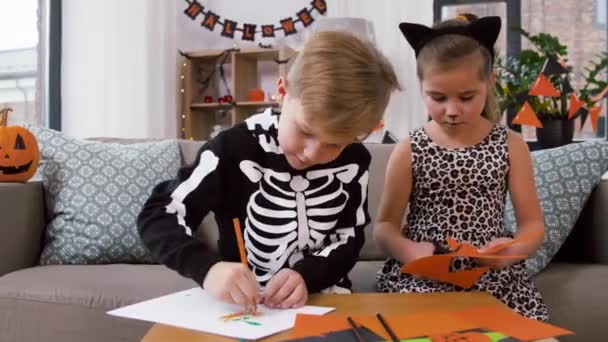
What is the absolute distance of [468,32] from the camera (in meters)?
1.30

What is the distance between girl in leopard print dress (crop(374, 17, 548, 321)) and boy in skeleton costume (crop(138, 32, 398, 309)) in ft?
0.63

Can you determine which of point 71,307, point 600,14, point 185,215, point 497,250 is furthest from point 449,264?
point 600,14

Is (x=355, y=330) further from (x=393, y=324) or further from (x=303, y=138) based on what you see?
(x=303, y=138)

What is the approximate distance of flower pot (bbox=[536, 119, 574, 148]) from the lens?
2.84 meters

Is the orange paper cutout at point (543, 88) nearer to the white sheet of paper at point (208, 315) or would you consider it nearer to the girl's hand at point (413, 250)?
the girl's hand at point (413, 250)

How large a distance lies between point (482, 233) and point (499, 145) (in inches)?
7.6

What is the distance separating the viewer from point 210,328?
2.48ft

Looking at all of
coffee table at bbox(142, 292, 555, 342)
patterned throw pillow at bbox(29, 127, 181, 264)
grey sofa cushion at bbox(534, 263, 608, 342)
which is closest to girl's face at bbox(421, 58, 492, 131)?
coffee table at bbox(142, 292, 555, 342)

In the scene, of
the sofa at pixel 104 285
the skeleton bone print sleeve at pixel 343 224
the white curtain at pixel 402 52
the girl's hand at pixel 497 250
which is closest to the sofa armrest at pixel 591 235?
the sofa at pixel 104 285

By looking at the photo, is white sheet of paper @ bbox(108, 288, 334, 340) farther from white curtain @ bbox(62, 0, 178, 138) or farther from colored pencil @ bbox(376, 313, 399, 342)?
white curtain @ bbox(62, 0, 178, 138)

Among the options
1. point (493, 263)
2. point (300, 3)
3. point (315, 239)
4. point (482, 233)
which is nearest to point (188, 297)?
point (315, 239)

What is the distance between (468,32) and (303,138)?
20.8 inches

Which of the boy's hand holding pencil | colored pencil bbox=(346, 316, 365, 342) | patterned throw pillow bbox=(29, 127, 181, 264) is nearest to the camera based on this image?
colored pencil bbox=(346, 316, 365, 342)

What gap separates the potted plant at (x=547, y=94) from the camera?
112 inches
